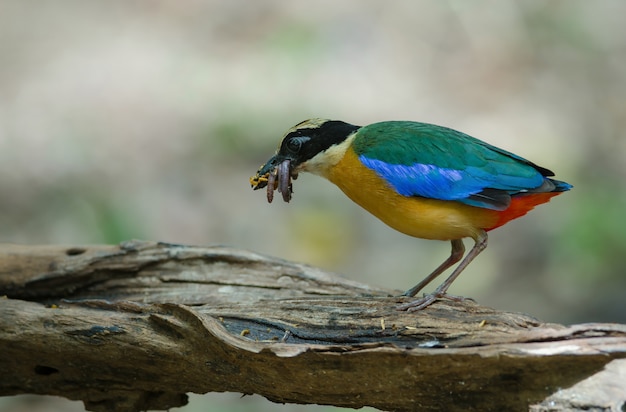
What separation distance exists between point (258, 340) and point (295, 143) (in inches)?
57.9

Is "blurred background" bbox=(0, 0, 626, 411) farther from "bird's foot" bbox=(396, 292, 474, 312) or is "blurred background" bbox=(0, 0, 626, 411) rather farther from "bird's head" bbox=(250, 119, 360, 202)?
"bird's foot" bbox=(396, 292, 474, 312)

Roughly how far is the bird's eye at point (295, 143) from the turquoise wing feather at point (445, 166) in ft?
1.10

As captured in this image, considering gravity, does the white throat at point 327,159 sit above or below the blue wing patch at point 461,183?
above

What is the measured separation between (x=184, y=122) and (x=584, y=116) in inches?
222

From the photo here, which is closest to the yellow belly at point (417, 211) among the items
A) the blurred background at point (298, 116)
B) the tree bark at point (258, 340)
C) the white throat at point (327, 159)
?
the white throat at point (327, 159)

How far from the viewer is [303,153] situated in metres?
5.34

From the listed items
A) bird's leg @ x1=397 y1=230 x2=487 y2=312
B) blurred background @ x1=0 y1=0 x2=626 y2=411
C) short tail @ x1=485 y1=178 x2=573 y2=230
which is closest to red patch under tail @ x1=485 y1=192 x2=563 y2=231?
short tail @ x1=485 y1=178 x2=573 y2=230

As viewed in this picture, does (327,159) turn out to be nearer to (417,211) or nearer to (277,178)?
(277,178)

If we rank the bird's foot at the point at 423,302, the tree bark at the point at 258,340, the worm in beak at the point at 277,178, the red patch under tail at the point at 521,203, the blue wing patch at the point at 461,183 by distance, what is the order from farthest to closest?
the worm in beak at the point at 277,178, the red patch under tail at the point at 521,203, the blue wing patch at the point at 461,183, the bird's foot at the point at 423,302, the tree bark at the point at 258,340

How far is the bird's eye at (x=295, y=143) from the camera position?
5309 millimetres

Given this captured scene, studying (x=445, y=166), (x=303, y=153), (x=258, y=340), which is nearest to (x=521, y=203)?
(x=445, y=166)

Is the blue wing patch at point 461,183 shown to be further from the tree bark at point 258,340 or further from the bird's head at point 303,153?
the tree bark at point 258,340

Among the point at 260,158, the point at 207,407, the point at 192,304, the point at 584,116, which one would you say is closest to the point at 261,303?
the point at 192,304

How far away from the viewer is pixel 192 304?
17.4 ft
